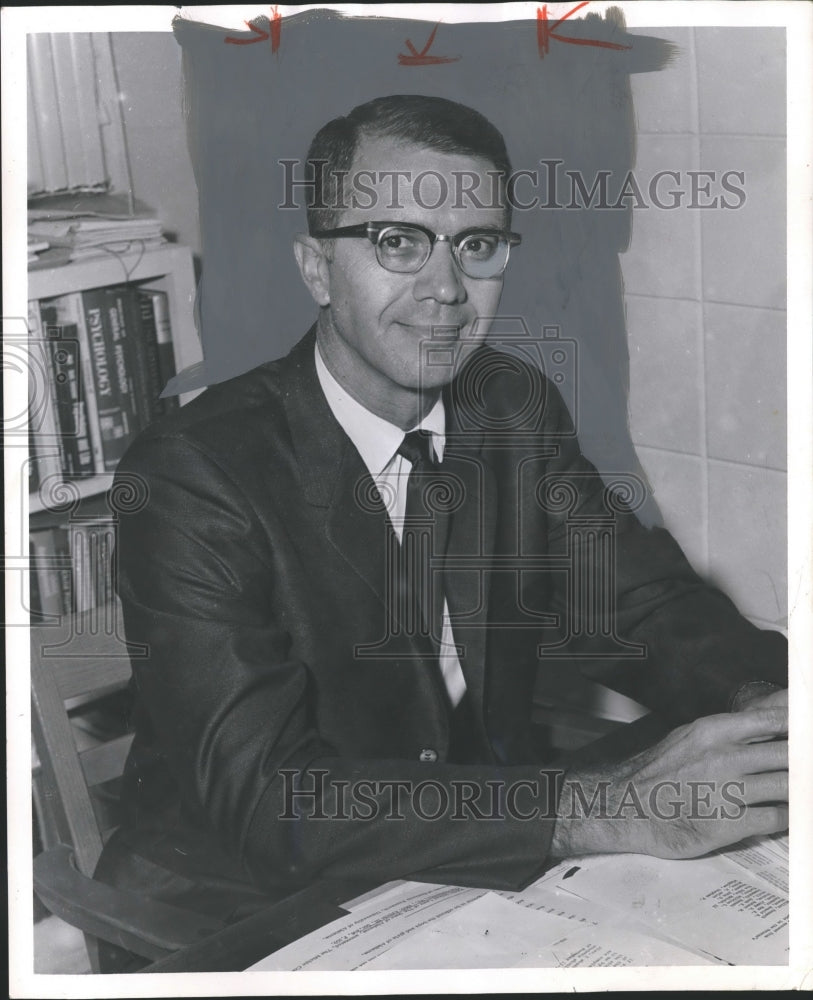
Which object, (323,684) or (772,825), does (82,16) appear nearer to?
(323,684)

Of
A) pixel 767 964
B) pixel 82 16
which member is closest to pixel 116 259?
pixel 82 16

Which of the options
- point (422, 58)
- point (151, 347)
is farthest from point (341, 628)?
point (422, 58)

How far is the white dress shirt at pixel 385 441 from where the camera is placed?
129 cm

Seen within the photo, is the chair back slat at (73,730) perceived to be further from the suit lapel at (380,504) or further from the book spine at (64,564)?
the suit lapel at (380,504)

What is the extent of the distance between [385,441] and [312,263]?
221 millimetres

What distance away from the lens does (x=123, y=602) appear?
1283 millimetres

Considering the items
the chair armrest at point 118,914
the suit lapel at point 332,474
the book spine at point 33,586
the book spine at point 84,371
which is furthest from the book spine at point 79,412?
the chair armrest at point 118,914

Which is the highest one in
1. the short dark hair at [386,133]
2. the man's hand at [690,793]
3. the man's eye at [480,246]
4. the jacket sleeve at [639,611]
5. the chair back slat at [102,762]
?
the short dark hair at [386,133]

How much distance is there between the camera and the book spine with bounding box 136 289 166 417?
130 cm

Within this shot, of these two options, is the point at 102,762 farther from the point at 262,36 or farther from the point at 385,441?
the point at 262,36

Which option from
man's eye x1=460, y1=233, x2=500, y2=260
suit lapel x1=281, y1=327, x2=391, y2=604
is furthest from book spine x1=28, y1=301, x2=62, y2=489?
man's eye x1=460, y1=233, x2=500, y2=260

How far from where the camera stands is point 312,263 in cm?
125

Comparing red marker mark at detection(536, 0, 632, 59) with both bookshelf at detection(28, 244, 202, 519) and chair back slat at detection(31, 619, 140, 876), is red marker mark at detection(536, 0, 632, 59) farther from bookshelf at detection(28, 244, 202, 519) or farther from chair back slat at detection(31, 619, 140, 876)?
chair back slat at detection(31, 619, 140, 876)

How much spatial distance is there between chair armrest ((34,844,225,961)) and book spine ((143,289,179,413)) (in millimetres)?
556
